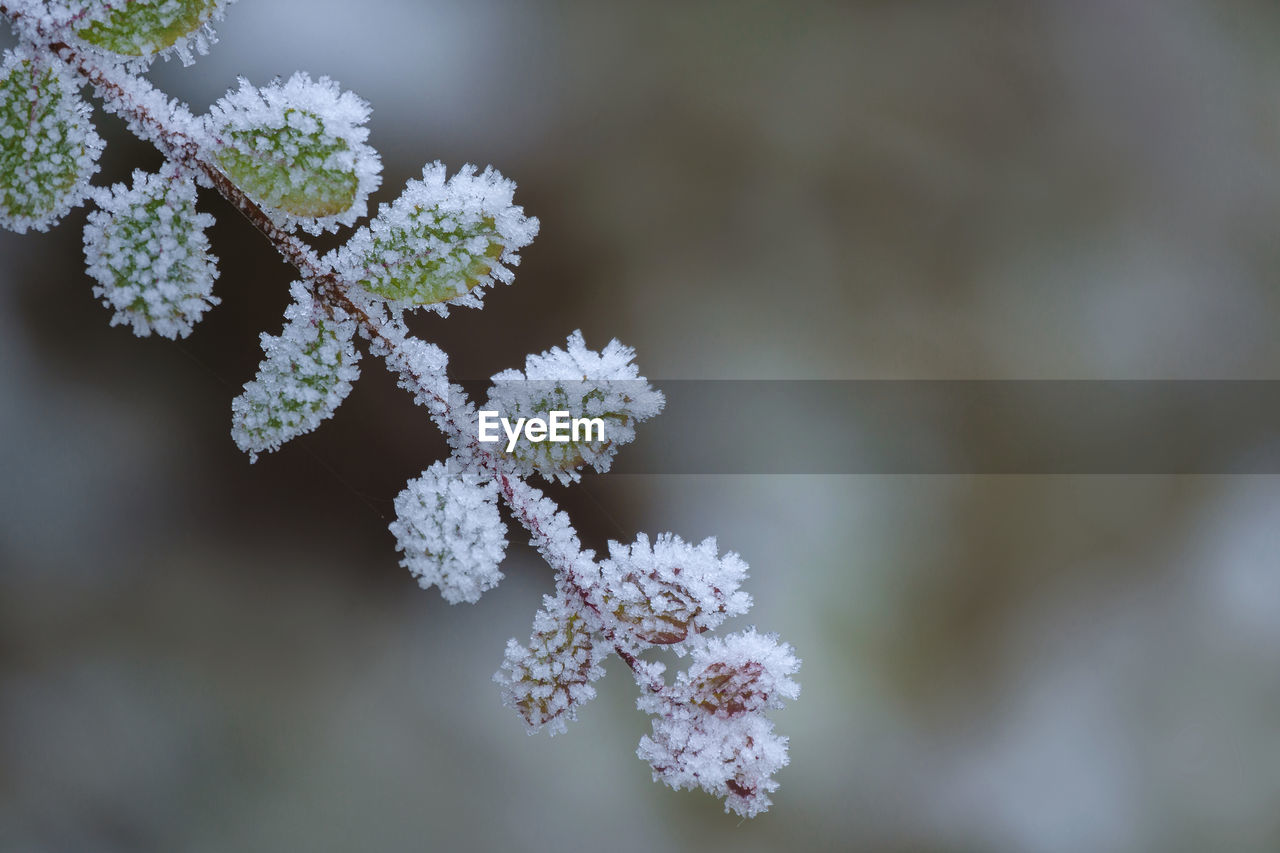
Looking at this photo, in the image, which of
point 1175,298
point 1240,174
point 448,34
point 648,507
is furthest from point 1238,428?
point 448,34

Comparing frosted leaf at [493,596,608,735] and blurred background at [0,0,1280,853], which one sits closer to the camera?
frosted leaf at [493,596,608,735]

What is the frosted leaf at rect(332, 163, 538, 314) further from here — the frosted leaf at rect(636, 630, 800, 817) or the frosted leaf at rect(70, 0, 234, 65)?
the frosted leaf at rect(636, 630, 800, 817)

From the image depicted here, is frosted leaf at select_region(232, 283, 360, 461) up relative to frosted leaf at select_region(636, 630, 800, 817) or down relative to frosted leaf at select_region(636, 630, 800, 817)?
up

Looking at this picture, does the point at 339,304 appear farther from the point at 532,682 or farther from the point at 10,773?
the point at 10,773

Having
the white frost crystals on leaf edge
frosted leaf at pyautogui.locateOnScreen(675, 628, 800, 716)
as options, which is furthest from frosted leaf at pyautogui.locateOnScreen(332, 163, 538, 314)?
frosted leaf at pyautogui.locateOnScreen(675, 628, 800, 716)

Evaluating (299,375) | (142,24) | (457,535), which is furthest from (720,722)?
(142,24)

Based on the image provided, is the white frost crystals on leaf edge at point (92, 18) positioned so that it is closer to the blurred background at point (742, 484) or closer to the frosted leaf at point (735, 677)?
the blurred background at point (742, 484)
